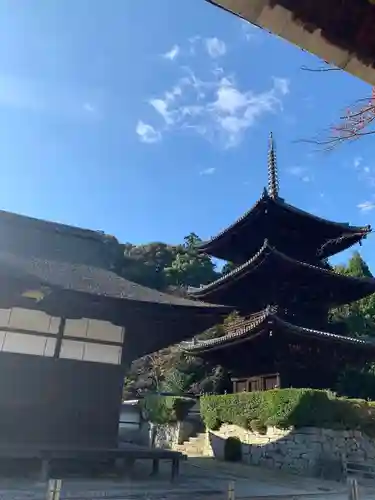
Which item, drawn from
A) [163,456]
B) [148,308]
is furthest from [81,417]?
[148,308]

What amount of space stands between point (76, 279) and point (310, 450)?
9479mm

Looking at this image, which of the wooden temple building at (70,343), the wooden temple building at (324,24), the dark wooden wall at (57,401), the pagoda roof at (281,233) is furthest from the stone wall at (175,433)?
the wooden temple building at (324,24)

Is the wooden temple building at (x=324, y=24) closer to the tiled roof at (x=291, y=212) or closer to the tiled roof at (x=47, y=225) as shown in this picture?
the tiled roof at (x=47, y=225)

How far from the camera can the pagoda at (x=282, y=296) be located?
16.5 m

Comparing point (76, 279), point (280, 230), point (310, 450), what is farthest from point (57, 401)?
point (280, 230)

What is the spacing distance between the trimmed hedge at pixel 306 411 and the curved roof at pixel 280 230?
7.06 metres

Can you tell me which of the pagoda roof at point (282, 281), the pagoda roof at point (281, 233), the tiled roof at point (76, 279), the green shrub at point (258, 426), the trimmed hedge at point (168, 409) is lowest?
the green shrub at point (258, 426)

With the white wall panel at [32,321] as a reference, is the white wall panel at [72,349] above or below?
below

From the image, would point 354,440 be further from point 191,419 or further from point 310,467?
point 191,419

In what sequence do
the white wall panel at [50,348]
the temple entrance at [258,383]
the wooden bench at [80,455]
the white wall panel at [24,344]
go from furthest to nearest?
the temple entrance at [258,383] < the white wall panel at [50,348] < the white wall panel at [24,344] < the wooden bench at [80,455]

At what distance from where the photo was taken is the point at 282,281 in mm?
18453

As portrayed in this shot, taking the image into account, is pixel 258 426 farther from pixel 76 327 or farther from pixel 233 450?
pixel 76 327

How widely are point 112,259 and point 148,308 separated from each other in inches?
199

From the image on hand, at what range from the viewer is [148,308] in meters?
9.17
